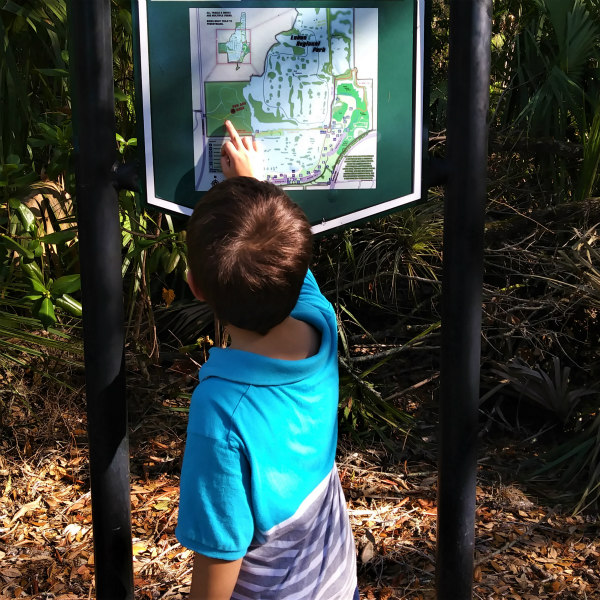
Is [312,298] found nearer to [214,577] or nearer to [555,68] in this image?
[214,577]

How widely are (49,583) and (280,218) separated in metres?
1.85

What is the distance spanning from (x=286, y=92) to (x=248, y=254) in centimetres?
71

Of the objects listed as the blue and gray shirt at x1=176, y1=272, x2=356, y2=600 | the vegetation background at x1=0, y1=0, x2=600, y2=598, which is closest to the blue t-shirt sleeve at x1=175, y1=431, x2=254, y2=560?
the blue and gray shirt at x1=176, y1=272, x2=356, y2=600

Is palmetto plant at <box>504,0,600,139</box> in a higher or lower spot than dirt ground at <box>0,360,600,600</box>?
higher

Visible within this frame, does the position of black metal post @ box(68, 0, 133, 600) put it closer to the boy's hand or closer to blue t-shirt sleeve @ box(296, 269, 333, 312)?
the boy's hand

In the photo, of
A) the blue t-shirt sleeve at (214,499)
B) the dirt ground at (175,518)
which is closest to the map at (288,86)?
the blue t-shirt sleeve at (214,499)

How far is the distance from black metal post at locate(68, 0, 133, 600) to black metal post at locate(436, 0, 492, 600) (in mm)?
777

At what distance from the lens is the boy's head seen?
131 cm

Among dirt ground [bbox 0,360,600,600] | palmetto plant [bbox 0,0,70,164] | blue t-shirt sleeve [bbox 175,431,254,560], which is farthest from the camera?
palmetto plant [bbox 0,0,70,164]

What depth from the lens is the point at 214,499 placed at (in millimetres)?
1285

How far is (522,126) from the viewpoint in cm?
407

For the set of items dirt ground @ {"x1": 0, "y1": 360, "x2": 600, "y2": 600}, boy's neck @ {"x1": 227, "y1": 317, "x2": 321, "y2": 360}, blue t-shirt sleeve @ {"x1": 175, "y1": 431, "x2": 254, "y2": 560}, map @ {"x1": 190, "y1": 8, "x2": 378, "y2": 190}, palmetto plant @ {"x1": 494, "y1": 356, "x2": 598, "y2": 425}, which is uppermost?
map @ {"x1": 190, "y1": 8, "x2": 378, "y2": 190}

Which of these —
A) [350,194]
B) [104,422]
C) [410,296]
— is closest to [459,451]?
[350,194]

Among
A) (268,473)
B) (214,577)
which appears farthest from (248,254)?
(214,577)
